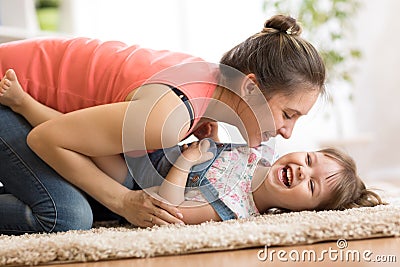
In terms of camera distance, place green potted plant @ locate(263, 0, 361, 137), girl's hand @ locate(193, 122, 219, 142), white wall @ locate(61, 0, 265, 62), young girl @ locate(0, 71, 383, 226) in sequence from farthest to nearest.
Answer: white wall @ locate(61, 0, 265, 62) → green potted plant @ locate(263, 0, 361, 137) → girl's hand @ locate(193, 122, 219, 142) → young girl @ locate(0, 71, 383, 226)

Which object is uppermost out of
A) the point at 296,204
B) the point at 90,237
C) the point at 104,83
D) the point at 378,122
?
the point at 104,83

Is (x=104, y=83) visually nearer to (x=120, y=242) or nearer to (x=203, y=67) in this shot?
(x=203, y=67)

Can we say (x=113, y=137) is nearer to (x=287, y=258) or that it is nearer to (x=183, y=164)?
(x=183, y=164)

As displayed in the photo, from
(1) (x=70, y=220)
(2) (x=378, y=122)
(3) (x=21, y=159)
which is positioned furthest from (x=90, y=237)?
(2) (x=378, y=122)

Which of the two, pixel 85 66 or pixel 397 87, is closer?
pixel 85 66

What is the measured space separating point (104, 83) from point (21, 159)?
0.83ft

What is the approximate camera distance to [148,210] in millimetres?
1400

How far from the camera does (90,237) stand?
1195mm

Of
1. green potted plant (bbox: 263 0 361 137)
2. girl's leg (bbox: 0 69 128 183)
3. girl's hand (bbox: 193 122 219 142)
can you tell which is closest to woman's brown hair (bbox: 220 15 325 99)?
girl's hand (bbox: 193 122 219 142)

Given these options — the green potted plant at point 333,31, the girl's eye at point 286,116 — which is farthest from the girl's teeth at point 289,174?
the green potted plant at point 333,31

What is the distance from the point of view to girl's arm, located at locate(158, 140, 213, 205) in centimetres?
143

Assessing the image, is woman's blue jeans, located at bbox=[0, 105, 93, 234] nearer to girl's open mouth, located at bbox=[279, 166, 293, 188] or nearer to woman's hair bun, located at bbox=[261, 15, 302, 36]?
girl's open mouth, located at bbox=[279, 166, 293, 188]

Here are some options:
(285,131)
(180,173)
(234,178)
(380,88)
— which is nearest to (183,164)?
(180,173)

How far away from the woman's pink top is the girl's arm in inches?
3.9
